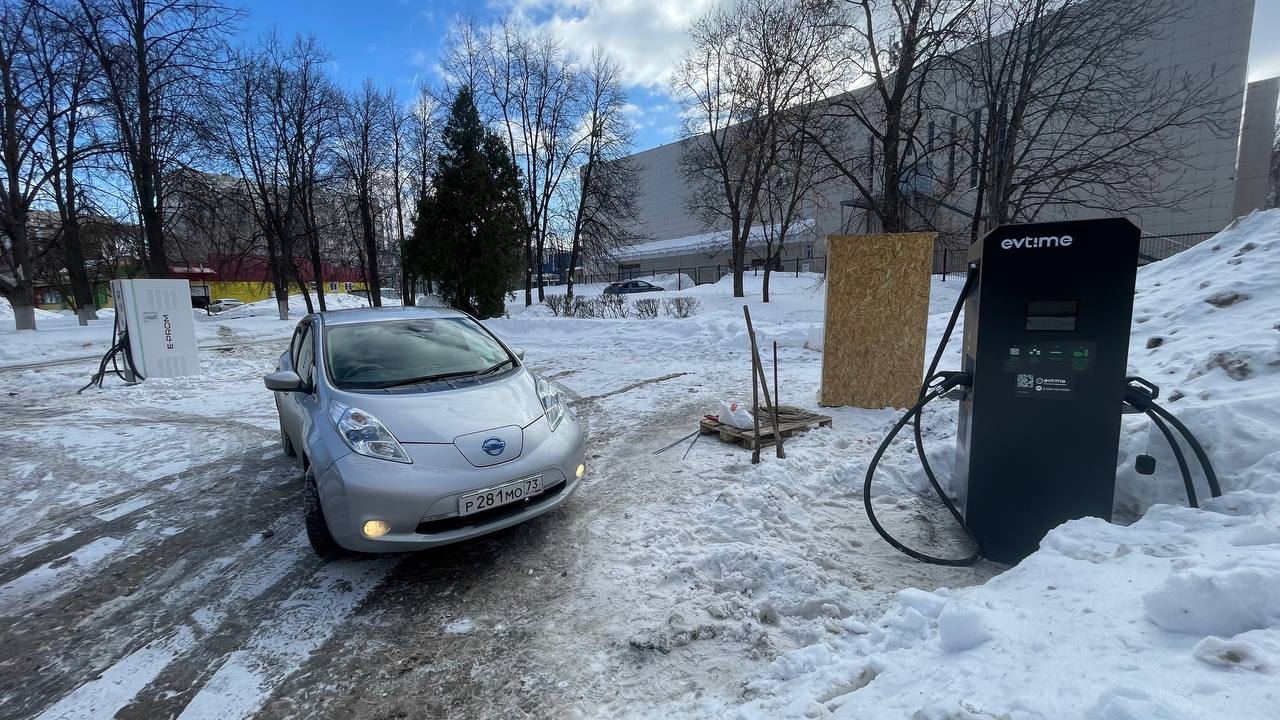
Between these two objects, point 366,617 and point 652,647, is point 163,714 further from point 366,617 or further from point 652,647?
point 652,647

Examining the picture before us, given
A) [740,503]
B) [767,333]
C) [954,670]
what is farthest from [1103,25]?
[954,670]

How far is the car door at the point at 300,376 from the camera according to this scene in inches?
171

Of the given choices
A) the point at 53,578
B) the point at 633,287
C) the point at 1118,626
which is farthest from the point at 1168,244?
the point at 53,578

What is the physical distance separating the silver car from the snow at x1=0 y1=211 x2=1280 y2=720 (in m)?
0.41

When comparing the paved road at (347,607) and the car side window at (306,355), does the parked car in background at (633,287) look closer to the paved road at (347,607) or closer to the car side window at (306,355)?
A: the car side window at (306,355)

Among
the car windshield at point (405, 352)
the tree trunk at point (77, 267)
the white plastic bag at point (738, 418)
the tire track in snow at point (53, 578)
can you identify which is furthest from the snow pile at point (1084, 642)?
the tree trunk at point (77, 267)

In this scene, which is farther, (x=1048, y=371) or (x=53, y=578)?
(x=53, y=578)

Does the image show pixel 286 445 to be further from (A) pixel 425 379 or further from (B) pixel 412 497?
(B) pixel 412 497

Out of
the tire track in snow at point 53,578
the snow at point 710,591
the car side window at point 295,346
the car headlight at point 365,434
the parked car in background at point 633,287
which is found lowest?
the tire track in snow at point 53,578

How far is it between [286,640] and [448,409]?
1.51 m

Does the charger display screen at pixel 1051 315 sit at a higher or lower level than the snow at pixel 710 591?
higher

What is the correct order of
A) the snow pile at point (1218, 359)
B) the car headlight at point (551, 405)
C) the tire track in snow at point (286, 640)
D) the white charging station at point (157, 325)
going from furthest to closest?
the white charging station at point (157, 325), the car headlight at point (551, 405), the snow pile at point (1218, 359), the tire track in snow at point (286, 640)

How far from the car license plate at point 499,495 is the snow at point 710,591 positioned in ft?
1.55

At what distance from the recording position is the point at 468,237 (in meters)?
22.6
